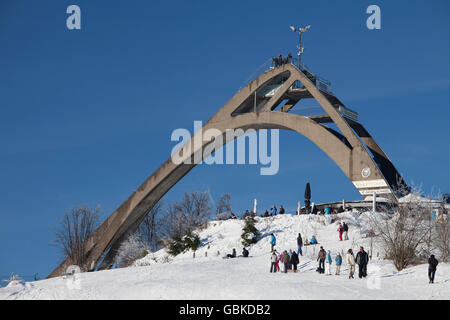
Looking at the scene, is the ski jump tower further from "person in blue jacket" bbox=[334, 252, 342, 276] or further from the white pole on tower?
"person in blue jacket" bbox=[334, 252, 342, 276]

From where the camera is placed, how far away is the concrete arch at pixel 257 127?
3678 centimetres

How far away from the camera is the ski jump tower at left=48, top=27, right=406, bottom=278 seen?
36.7m

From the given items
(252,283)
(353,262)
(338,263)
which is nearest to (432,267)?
(353,262)

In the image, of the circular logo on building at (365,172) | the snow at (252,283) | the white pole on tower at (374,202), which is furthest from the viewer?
the circular logo on building at (365,172)

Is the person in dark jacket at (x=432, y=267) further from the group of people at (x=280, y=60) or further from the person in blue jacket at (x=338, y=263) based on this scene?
the group of people at (x=280, y=60)

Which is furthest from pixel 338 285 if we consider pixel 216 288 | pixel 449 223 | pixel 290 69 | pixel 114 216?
pixel 114 216

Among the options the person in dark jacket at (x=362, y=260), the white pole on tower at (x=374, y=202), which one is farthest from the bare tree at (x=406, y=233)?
the white pole on tower at (x=374, y=202)

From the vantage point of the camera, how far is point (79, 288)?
21500 millimetres

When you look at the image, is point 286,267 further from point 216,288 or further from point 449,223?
point 449,223

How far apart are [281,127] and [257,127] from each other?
2.42m

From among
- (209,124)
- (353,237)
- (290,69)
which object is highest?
(290,69)

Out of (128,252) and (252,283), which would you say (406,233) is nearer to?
(252,283)
